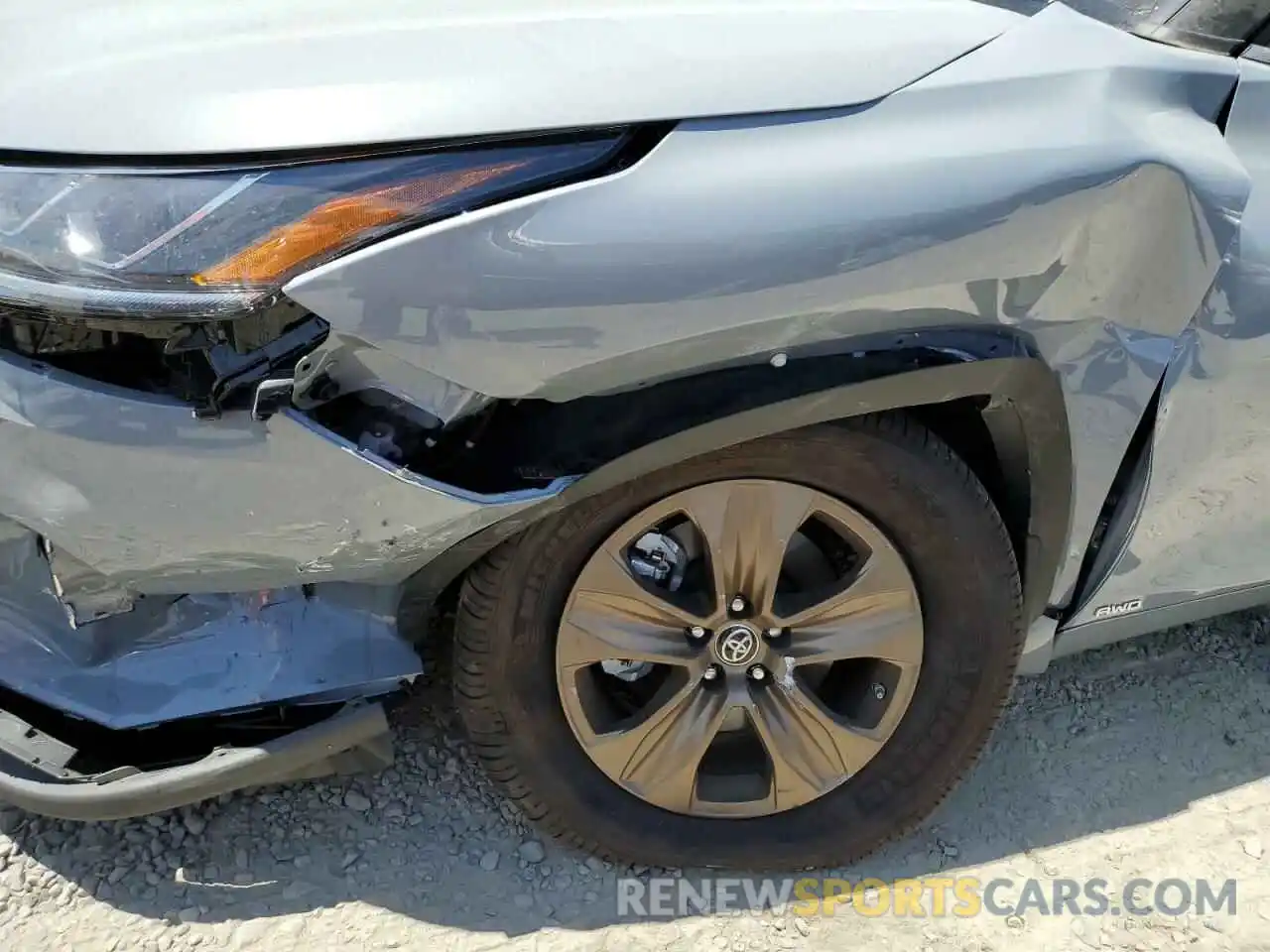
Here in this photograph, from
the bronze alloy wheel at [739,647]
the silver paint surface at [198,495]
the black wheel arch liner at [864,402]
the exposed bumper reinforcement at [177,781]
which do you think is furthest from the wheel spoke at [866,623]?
the exposed bumper reinforcement at [177,781]

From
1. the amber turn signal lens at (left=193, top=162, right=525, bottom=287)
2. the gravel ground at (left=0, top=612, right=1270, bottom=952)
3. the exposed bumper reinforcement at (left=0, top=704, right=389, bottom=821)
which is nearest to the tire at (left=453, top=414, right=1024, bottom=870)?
the gravel ground at (left=0, top=612, right=1270, bottom=952)

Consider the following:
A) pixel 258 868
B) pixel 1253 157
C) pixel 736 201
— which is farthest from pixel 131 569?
pixel 1253 157

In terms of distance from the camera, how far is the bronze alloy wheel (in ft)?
6.19

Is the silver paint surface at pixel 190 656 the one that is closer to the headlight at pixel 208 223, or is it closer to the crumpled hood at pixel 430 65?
the headlight at pixel 208 223

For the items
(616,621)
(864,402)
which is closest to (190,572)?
(616,621)

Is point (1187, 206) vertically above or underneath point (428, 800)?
above

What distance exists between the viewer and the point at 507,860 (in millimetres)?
2240

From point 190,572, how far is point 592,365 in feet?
2.20

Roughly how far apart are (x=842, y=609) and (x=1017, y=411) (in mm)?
447

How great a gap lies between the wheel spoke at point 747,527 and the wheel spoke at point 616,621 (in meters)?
0.11

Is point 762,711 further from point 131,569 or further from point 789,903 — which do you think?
point 131,569

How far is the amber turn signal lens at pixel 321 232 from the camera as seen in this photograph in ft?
4.84

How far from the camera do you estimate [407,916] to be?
2.13 metres

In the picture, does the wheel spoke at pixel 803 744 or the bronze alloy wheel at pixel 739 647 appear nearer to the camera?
the bronze alloy wheel at pixel 739 647
